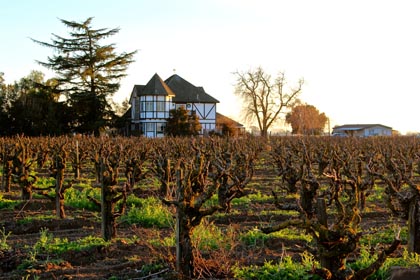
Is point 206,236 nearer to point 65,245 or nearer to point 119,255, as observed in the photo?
point 119,255

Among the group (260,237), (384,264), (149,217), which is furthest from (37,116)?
(384,264)

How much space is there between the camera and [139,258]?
24.5 feet

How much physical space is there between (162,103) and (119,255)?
47731 mm

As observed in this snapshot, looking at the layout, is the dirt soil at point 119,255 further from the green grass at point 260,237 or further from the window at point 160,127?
the window at point 160,127

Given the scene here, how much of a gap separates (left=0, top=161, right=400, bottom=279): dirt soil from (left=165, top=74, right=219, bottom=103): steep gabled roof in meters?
47.4

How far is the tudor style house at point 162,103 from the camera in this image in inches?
2158

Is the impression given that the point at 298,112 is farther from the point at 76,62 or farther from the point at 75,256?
the point at 75,256

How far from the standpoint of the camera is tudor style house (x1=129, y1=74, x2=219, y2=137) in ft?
180

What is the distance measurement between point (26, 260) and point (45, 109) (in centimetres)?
4495

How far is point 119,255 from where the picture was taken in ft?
26.3

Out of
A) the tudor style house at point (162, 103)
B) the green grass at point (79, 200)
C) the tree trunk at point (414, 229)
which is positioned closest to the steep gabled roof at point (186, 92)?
the tudor style house at point (162, 103)

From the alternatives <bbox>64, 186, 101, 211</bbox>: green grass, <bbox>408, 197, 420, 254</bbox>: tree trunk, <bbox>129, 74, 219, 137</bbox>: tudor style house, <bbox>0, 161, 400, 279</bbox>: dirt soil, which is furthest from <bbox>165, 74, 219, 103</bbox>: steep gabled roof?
<bbox>408, 197, 420, 254</bbox>: tree trunk

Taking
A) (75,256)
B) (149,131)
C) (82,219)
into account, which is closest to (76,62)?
(149,131)

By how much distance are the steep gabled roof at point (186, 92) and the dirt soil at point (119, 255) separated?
1868 inches
